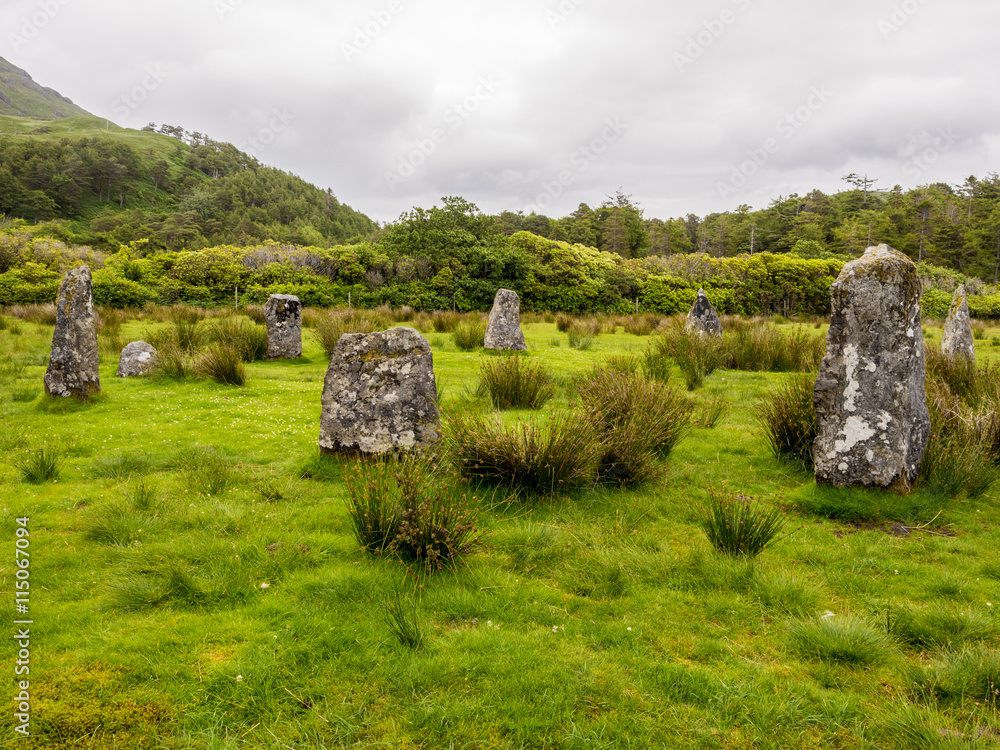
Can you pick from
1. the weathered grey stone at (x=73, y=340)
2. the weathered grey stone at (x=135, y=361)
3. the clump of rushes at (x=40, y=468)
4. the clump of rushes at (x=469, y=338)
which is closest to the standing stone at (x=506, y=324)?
the clump of rushes at (x=469, y=338)

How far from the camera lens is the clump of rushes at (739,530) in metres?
4.25

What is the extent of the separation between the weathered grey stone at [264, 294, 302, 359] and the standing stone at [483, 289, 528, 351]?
5.27 m

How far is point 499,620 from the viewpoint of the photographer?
3.52 meters

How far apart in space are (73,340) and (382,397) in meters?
5.96

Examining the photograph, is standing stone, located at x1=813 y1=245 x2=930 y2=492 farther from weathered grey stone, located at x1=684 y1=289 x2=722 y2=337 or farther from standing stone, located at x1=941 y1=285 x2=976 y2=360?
weathered grey stone, located at x1=684 y1=289 x2=722 y2=337

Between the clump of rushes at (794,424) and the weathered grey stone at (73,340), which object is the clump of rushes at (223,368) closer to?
the weathered grey stone at (73,340)

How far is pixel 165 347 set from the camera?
1165cm

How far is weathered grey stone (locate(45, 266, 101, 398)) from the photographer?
821 cm

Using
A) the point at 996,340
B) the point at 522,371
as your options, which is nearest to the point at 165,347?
the point at 522,371

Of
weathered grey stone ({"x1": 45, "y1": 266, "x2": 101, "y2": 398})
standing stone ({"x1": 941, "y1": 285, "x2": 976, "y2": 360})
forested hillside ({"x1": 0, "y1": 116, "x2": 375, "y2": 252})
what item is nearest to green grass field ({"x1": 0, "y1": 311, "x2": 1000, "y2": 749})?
weathered grey stone ({"x1": 45, "y1": 266, "x2": 101, "y2": 398})

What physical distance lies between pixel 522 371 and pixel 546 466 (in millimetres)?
3545

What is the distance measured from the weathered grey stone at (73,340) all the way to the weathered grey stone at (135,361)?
7.75 feet

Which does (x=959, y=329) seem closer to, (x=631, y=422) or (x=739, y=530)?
(x=631, y=422)

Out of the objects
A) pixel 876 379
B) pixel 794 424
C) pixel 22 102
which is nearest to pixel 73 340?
pixel 794 424
